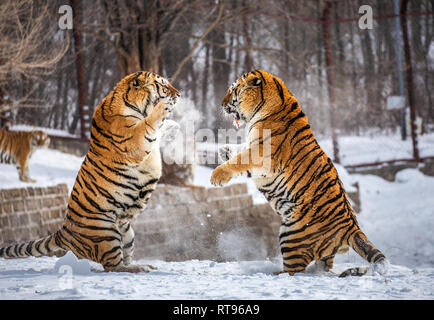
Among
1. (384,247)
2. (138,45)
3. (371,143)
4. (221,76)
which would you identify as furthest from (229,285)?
(371,143)

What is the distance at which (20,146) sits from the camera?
7973mm

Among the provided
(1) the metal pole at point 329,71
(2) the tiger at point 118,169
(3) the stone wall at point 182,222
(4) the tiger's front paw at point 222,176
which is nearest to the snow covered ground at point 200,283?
(2) the tiger at point 118,169

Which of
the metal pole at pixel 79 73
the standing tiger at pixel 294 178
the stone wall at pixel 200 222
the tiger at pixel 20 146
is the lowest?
the stone wall at pixel 200 222

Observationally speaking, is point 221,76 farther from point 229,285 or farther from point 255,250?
point 229,285

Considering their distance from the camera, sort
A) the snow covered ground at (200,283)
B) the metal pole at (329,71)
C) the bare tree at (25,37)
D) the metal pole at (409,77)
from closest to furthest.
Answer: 1. the snow covered ground at (200,283)
2. the bare tree at (25,37)
3. the metal pole at (329,71)
4. the metal pole at (409,77)

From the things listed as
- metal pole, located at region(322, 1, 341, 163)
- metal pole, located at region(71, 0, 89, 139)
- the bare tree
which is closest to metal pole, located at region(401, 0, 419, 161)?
metal pole, located at region(322, 1, 341, 163)

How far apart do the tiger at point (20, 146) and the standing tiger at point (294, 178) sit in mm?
5877

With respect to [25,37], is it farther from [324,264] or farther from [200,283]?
[324,264]

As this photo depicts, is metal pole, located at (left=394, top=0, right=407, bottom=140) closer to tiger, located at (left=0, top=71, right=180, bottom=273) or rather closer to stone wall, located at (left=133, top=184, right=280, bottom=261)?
stone wall, located at (left=133, top=184, right=280, bottom=261)

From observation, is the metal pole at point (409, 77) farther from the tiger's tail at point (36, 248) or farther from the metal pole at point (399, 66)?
the tiger's tail at point (36, 248)

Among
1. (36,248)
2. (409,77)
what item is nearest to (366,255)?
(36,248)

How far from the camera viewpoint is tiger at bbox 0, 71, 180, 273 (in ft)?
9.80

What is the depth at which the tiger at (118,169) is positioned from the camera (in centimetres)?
299

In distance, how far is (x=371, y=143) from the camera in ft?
45.0
